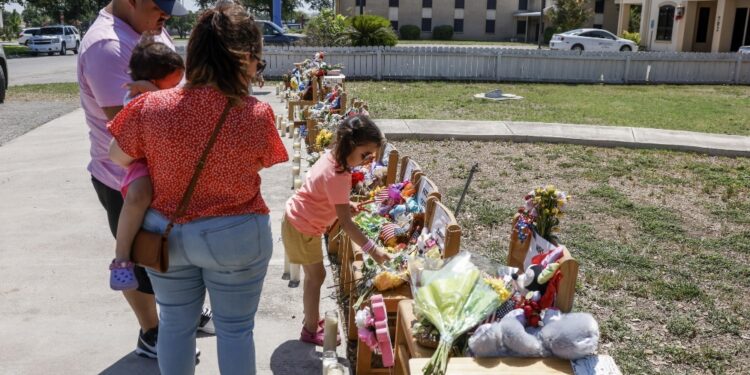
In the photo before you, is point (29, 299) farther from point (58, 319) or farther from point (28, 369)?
point (28, 369)

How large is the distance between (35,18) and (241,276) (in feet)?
291

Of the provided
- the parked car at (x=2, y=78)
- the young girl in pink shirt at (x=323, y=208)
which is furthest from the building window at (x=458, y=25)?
the young girl in pink shirt at (x=323, y=208)

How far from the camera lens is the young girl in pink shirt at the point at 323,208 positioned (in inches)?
128

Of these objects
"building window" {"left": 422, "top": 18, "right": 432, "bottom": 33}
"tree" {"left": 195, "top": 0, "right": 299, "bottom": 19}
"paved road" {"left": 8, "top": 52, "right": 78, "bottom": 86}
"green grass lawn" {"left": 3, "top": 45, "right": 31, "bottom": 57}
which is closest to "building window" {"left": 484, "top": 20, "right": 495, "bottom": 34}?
"building window" {"left": 422, "top": 18, "right": 432, "bottom": 33}

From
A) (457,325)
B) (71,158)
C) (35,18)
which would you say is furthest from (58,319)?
(35,18)

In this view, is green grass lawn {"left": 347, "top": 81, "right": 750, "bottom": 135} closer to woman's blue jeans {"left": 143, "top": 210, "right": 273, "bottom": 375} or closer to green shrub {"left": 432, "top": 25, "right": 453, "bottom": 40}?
woman's blue jeans {"left": 143, "top": 210, "right": 273, "bottom": 375}

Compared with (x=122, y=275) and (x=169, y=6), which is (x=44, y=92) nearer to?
(x=169, y=6)

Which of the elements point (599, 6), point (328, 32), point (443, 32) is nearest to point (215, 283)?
point (328, 32)

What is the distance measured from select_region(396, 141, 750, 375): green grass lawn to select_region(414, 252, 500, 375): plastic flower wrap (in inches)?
55.3

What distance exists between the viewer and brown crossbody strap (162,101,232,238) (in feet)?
7.25

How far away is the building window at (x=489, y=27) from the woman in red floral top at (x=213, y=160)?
57.9m

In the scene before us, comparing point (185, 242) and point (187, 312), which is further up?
point (185, 242)

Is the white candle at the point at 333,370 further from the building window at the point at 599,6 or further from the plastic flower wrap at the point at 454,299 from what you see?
the building window at the point at 599,6

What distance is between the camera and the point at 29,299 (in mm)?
4105
